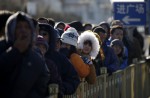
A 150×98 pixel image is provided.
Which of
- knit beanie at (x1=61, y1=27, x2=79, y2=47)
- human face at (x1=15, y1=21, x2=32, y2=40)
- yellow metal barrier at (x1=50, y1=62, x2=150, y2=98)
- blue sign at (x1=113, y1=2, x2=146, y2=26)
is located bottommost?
yellow metal barrier at (x1=50, y1=62, x2=150, y2=98)

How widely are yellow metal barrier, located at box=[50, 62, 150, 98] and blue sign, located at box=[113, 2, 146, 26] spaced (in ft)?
10.3

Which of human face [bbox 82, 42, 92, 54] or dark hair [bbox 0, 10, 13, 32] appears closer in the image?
dark hair [bbox 0, 10, 13, 32]

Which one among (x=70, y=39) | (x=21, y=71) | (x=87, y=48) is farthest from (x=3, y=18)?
(x=87, y=48)

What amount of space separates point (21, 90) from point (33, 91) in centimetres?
20

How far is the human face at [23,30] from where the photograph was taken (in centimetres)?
704

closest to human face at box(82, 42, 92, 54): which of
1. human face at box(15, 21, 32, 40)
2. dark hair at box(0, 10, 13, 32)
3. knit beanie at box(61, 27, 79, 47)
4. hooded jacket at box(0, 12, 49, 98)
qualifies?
knit beanie at box(61, 27, 79, 47)

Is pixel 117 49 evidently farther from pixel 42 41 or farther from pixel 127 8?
pixel 127 8

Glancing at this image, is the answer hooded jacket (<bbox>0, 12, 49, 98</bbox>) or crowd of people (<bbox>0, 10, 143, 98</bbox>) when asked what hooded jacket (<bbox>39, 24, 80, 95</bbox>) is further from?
hooded jacket (<bbox>0, 12, 49, 98</bbox>)

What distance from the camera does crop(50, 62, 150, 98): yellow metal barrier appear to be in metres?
11.4

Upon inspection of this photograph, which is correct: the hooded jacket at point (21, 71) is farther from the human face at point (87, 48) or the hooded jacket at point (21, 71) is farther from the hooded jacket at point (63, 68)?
the human face at point (87, 48)

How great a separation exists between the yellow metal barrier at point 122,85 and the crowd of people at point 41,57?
0.20m

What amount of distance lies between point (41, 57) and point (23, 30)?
0.40 meters

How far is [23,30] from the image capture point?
707 cm

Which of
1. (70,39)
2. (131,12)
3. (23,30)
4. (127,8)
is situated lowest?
(131,12)
